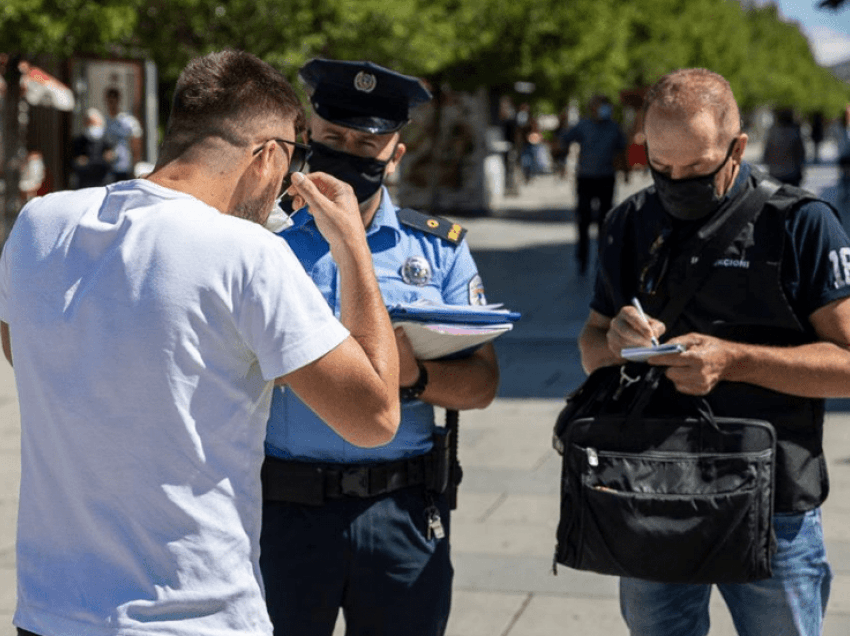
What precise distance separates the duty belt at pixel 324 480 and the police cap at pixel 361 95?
2.52 feet

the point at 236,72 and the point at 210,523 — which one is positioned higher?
the point at 236,72

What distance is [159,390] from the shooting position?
204 cm

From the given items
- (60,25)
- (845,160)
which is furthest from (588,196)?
(845,160)

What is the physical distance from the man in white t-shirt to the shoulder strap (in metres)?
1.02

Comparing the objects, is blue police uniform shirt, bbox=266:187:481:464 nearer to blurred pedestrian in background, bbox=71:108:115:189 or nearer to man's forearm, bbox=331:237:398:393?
man's forearm, bbox=331:237:398:393

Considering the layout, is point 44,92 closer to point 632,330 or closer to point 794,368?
point 632,330

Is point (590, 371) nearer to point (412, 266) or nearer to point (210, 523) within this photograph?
point (412, 266)


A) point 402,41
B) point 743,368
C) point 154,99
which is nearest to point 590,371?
point 743,368

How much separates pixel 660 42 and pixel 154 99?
68.8 ft

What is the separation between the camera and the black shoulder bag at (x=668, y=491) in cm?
282

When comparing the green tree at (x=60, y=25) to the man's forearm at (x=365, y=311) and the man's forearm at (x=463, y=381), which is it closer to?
the man's forearm at (x=463, y=381)

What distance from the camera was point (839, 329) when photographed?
2.88 meters

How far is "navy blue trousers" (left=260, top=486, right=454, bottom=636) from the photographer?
2.79 meters

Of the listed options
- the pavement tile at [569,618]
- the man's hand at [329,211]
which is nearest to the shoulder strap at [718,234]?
the man's hand at [329,211]
